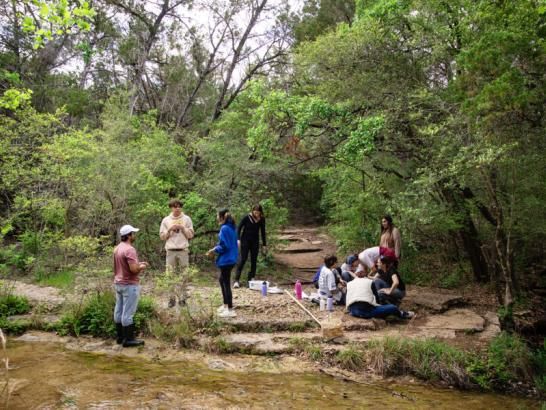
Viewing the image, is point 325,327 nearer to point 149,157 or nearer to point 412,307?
point 412,307

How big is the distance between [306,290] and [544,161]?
18.1ft

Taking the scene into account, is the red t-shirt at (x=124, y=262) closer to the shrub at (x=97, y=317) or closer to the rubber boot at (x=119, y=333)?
the rubber boot at (x=119, y=333)

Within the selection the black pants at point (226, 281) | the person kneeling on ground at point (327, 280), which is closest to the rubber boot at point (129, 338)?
the black pants at point (226, 281)

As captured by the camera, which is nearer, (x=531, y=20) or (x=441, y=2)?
(x=531, y=20)

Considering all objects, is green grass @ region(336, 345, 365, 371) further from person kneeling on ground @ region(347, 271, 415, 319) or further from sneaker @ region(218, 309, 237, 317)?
sneaker @ region(218, 309, 237, 317)

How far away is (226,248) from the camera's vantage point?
7078 mm

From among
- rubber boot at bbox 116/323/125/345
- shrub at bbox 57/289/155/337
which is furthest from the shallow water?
shrub at bbox 57/289/155/337

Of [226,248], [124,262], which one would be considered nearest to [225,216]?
[226,248]

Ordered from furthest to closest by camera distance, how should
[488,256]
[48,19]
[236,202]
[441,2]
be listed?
1. [236,202]
2. [488,256]
3. [441,2]
4. [48,19]

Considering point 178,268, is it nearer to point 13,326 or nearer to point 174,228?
point 174,228

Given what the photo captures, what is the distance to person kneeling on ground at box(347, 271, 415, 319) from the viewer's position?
7.59 meters

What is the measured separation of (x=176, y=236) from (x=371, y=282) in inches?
139

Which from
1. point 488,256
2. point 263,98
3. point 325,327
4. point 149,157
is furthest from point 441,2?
point 149,157

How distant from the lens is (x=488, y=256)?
9.71 metres
